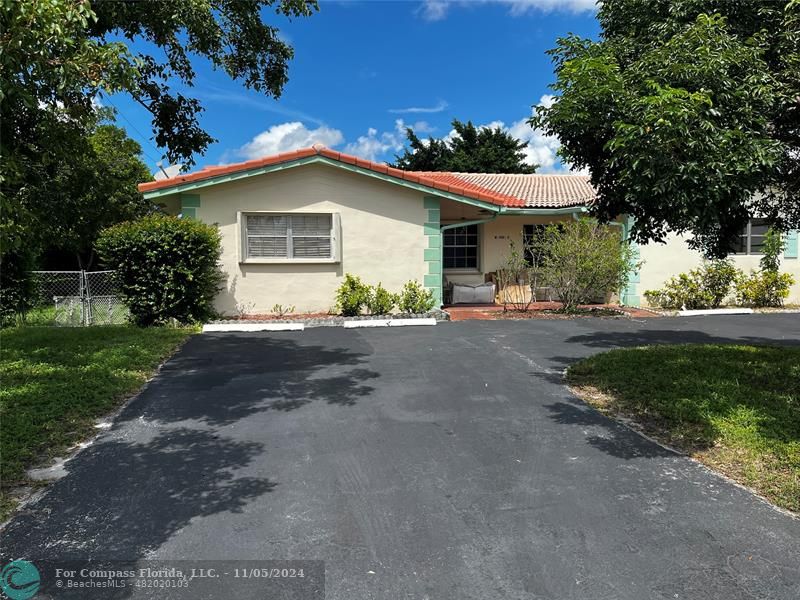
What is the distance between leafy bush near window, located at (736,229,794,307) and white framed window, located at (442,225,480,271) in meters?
7.31

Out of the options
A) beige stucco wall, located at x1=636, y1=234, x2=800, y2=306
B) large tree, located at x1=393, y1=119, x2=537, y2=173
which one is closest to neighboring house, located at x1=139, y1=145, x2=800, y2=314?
beige stucco wall, located at x1=636, y1=234, x2=800, y2=306

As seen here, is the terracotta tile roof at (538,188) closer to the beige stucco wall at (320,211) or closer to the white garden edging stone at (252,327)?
the beige stucco wall at (320,211)

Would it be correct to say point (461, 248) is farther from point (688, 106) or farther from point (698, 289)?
point (688, 106)

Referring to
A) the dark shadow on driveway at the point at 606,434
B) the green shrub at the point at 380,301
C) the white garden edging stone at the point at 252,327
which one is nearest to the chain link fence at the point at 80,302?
the white garden edging stone at the point at 252,327

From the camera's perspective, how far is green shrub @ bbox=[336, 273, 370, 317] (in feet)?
39.9

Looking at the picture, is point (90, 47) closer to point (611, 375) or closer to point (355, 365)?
point (355, 365)

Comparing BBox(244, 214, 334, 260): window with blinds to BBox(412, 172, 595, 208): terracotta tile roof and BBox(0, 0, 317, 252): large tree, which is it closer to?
BBox(0, 0, 317, 252): large tree

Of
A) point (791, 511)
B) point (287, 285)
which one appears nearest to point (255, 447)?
point (791, 511)

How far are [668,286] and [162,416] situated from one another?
44.4ft

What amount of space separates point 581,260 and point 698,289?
4325 mm

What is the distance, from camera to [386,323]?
11570 mm

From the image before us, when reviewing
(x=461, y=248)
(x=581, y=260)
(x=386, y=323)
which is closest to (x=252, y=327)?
(x=386, y=323)

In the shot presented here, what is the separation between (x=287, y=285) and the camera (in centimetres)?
1251

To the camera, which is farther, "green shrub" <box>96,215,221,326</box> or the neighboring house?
the neighboring house
